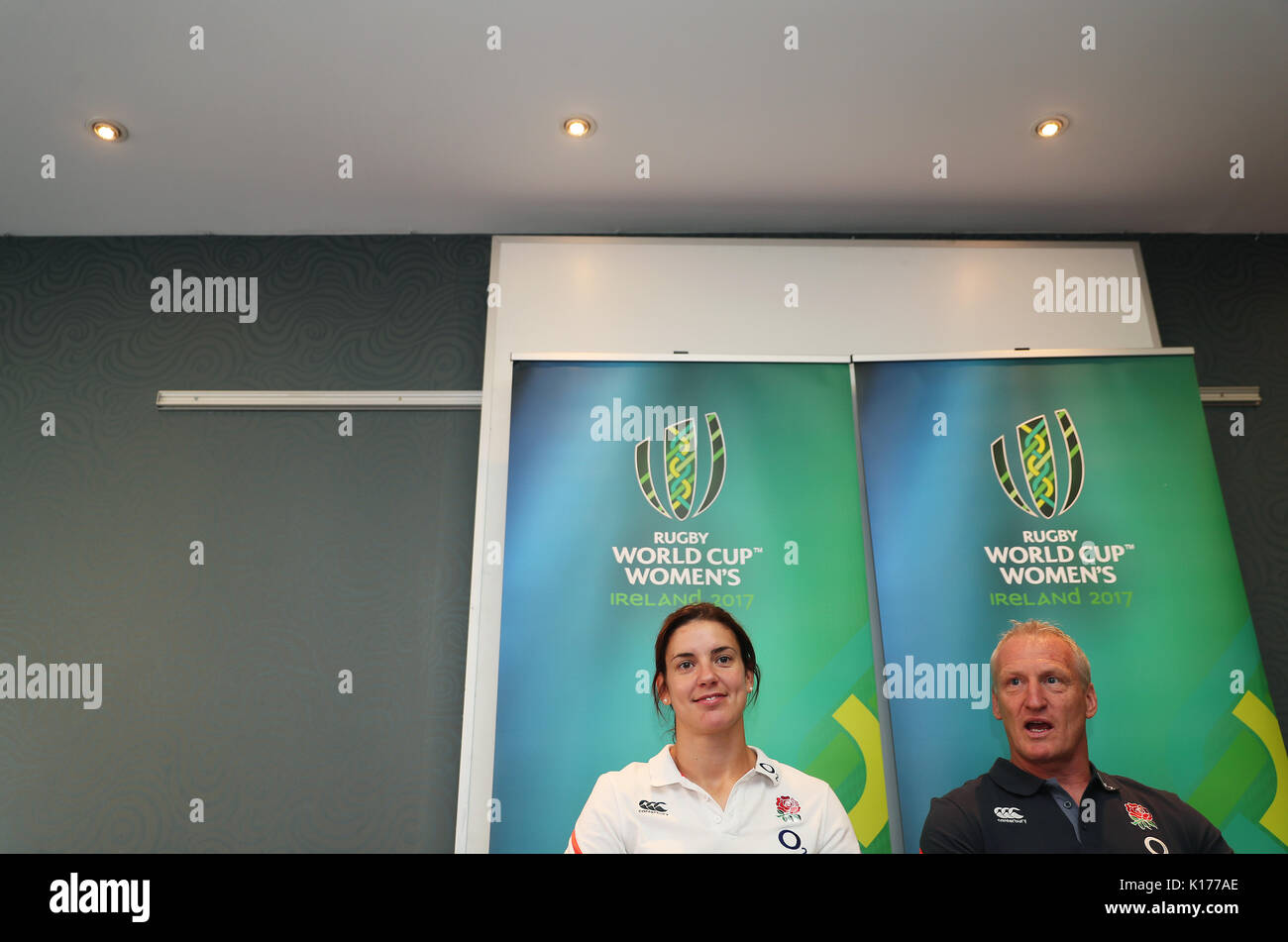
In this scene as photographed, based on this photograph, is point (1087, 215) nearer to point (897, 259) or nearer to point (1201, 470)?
point (897, 259)

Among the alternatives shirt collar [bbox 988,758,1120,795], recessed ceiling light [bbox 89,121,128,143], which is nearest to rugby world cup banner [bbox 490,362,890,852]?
shirt collar [bbox 988,758,1120,795]

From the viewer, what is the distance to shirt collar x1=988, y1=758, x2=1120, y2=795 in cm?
222

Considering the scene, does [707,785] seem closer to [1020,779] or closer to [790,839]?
[790,839]

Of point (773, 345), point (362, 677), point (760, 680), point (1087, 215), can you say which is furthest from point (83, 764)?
point (1087, 215)

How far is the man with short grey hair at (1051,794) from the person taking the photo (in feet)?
7.04

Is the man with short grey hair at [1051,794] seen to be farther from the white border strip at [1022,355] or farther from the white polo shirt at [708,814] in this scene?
the white border strip at [1022,355]

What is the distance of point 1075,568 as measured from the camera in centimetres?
254

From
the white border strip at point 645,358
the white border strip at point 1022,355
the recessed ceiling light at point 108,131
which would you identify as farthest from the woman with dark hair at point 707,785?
the recessed ceiling light at point 108,131

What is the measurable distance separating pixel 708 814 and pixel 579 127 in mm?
2007

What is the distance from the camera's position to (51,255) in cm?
316

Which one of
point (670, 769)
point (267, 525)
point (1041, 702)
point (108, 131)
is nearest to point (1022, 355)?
point (1041, 702)
